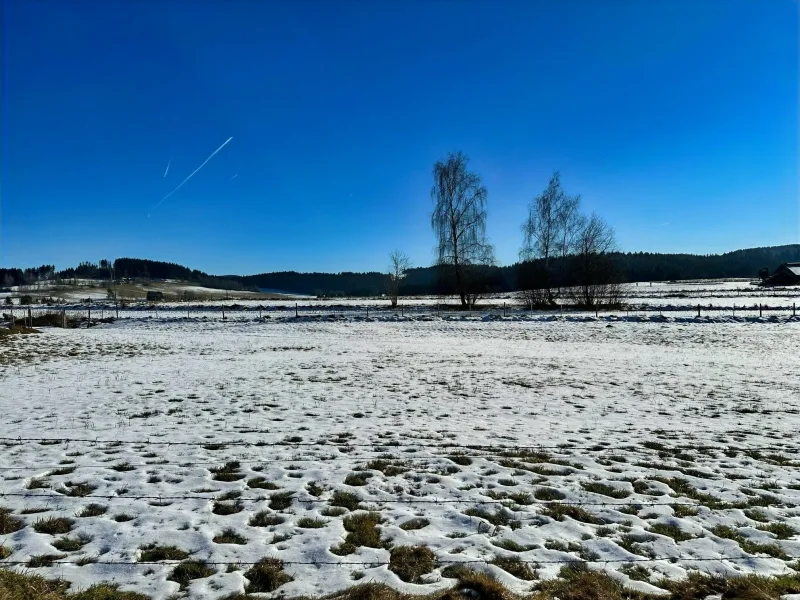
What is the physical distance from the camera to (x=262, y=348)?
21.5m

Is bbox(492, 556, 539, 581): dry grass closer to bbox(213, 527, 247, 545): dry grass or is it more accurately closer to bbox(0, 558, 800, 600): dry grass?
bbox(0, 558, 800, 600): dry grass

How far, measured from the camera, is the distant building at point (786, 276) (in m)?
76.9

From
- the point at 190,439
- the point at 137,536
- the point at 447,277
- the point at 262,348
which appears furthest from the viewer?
the point at 447,277

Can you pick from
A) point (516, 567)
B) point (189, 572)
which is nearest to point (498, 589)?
point (516, 567)

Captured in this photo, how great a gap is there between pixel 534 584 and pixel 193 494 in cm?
402

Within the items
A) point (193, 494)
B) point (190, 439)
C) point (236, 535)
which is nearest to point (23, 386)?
point (190, 439)

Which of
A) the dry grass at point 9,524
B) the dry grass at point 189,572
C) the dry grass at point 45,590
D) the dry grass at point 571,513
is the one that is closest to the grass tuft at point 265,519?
the dry grass at point 189,572

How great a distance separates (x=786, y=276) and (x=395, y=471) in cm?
10121

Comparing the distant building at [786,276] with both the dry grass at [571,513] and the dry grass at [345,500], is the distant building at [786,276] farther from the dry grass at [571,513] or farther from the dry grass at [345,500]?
the dry grass at [345,500]

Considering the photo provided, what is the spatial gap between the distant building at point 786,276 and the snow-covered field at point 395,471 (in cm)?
8406

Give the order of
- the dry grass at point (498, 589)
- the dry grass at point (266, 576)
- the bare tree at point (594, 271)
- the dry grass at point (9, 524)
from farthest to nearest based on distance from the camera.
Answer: the bare tree at point (594, 271) < the dry grass at point (9, 524) < the dry grass at point (266, 576) < the dry grass at point (498, 589)

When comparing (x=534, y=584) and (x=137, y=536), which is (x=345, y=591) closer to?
(x=534, y=584)

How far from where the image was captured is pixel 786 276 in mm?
78625

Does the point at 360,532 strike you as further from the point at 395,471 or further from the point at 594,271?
the point at 594,271
